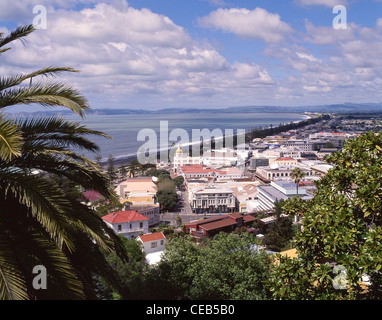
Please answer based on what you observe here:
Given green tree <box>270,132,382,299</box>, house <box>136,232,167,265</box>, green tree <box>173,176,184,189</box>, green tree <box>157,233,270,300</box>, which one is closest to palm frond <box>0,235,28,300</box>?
green tree <box>270,132,382,299</box>

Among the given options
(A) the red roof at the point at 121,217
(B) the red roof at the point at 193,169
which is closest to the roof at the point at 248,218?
(A) the red roof at the point at 121,217

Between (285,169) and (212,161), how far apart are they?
16.0 metres

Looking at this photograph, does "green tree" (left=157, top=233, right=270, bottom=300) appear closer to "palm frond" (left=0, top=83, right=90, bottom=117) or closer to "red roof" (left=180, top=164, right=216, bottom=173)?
"palm frond" (left=0, top=83, right=90, bottom=117)

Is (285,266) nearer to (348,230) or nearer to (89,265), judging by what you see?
(348,230)

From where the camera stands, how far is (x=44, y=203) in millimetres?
3143

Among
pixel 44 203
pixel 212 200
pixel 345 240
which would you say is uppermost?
pixel 44 203

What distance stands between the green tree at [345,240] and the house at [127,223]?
70.7 ft

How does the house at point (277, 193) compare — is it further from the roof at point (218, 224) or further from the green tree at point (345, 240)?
the green tree at point (345, 240)

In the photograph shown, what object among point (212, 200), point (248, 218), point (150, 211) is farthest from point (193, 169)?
point (248, 218)

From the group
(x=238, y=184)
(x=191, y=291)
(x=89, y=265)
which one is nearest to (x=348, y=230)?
(x=89, y=265)

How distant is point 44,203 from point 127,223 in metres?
22.8

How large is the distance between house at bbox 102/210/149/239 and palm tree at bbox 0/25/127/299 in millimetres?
20749

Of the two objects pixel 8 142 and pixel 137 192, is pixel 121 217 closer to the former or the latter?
pixel 137 192

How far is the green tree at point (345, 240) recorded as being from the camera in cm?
383
